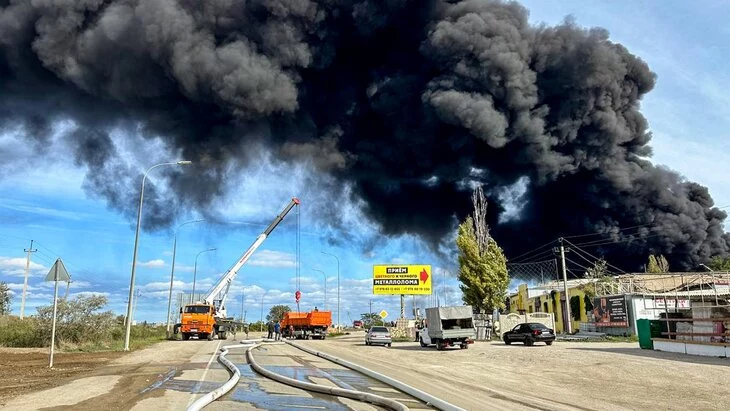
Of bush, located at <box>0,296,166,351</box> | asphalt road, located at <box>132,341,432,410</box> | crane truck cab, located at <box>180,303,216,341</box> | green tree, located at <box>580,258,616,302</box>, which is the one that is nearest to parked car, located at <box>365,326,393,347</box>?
crane truck cab, located at <box>180,303,216,341</box>

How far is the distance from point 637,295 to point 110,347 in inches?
1272

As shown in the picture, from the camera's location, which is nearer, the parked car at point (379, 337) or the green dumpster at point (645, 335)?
the green dumpster at point (645, 335)

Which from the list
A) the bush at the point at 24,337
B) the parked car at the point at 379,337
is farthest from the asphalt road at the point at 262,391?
the parked car at the point at 379,337

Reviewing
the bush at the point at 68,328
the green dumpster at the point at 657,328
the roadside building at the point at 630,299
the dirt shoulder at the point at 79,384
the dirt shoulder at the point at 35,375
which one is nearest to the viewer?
the dirt shoulder at the point at 79,384

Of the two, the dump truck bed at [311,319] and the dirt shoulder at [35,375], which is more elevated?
the dump truck bed at [311,319]

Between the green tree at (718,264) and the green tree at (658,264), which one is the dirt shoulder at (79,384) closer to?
the green tree at (658,264)

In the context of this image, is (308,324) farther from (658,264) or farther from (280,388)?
(280,388)

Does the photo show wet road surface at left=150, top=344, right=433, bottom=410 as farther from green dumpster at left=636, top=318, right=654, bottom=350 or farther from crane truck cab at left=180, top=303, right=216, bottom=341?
crane truck cab at left=180, top=303, right=216, bottom=341

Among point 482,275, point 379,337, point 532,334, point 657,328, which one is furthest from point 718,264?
point 379,337

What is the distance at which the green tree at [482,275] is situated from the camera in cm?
4469

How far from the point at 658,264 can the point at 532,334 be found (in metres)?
27.9

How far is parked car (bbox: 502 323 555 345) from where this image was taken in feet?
105

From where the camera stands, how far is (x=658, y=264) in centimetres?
5331

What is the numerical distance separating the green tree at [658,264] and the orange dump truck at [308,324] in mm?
30571
